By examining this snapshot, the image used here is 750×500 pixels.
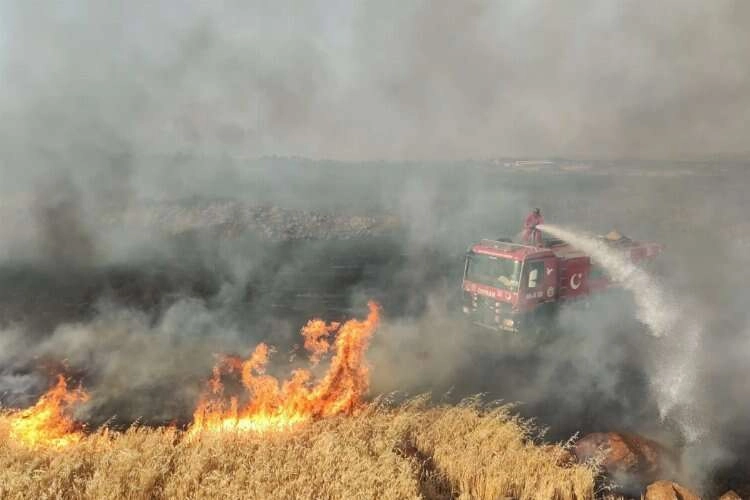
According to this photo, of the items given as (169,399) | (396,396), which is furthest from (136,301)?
(396,396)

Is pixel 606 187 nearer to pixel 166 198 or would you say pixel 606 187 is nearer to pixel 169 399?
pixel 166 198

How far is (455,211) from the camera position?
53406 mm

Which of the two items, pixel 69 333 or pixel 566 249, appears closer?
pixel 69 333

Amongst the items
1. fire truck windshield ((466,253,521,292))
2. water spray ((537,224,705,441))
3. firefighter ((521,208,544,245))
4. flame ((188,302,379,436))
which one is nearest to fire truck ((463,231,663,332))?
fire truck windshield ((466,253,521,292))

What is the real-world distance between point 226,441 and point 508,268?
11.1 m

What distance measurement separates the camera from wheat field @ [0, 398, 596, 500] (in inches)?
266

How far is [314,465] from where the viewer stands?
24.6ft

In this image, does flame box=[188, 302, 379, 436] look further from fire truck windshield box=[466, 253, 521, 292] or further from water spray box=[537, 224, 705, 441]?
water spray box=[537, 224, 705, 441]

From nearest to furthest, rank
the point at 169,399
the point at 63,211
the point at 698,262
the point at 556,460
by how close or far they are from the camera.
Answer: the point at 556,460, the point at 169,399, the point at 698,262, the point at 63,211

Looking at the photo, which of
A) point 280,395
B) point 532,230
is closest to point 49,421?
point 280,395

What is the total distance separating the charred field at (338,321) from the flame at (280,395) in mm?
506

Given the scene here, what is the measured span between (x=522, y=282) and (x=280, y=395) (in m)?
8.91

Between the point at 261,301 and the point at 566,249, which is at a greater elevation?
the point at 566,249

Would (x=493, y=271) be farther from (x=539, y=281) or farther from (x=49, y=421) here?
(x=49, y=421)
